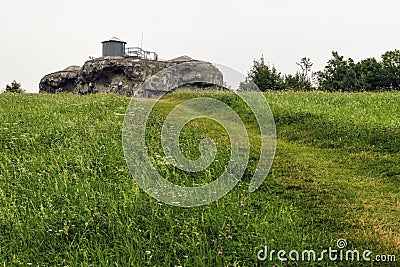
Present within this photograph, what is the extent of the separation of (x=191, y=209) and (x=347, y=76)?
34.6 meters

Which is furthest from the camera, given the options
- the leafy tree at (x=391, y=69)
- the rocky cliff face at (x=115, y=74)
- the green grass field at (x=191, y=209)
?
the leafy tree at (x=391, y=69)

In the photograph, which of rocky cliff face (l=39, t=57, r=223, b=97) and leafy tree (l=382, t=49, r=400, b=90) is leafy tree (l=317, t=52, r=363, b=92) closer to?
leafy tree (l=382, t=49, r=400, b=90)

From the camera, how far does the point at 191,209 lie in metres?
6.76

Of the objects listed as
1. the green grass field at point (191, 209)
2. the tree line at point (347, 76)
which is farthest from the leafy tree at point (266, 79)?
the green grass field at point (191, 209)

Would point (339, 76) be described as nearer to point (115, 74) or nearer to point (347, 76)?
point (347, 76)

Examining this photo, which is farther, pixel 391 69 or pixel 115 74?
pixel 391 69

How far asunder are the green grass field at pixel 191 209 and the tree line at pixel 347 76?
24498 millimetres

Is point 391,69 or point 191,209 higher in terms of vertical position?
point 391,69

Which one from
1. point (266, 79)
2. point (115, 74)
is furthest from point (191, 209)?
point (266, 79)

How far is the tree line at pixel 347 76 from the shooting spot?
35.6m

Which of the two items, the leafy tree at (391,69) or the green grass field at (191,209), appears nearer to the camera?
the green grass field at (191,209)

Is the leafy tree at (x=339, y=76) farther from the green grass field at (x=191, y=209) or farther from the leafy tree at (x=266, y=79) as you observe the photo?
the green grass field at (x=191, y=209)

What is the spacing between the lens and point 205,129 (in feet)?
40.4

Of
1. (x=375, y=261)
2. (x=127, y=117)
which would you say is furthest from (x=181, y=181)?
(x=127, y=117)
